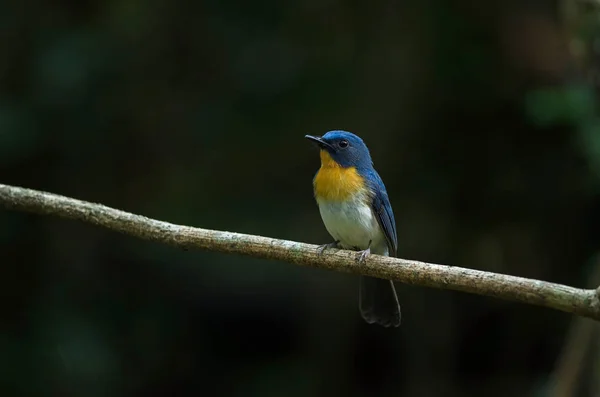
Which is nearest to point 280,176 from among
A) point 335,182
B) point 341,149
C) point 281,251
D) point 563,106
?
point 341,149

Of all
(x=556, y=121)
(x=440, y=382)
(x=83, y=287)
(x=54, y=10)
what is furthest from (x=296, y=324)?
(x=54, y=10)

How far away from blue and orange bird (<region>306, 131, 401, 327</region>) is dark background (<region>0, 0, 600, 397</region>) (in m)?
1.40

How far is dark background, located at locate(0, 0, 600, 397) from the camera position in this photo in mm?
5781

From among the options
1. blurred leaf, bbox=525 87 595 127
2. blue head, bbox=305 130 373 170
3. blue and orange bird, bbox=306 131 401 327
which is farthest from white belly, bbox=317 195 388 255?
blurred leaf, bbox=525 87 595 127

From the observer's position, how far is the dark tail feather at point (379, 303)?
14.3ft

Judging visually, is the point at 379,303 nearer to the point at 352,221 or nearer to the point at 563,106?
the point at 352,221

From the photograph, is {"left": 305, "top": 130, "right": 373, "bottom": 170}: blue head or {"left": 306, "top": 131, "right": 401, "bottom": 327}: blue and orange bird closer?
{"left": 306, "top": 131, "right": 401, "bottom": 327}: blue and orange bird

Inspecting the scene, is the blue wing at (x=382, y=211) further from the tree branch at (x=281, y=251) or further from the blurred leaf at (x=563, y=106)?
the blurred leaf at (x=563, y=106)

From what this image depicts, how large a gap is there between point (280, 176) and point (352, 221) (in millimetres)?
2037

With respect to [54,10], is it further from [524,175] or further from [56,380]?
[524,175]

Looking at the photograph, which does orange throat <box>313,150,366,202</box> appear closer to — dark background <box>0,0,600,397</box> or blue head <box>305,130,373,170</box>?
blue head <box>305,130,373,170</box>

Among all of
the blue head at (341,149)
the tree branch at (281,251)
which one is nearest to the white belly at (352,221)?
the blue head at (341,149)

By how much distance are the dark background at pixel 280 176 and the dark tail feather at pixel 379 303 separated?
4.42ft

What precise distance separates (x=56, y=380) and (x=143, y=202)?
1400 mm
